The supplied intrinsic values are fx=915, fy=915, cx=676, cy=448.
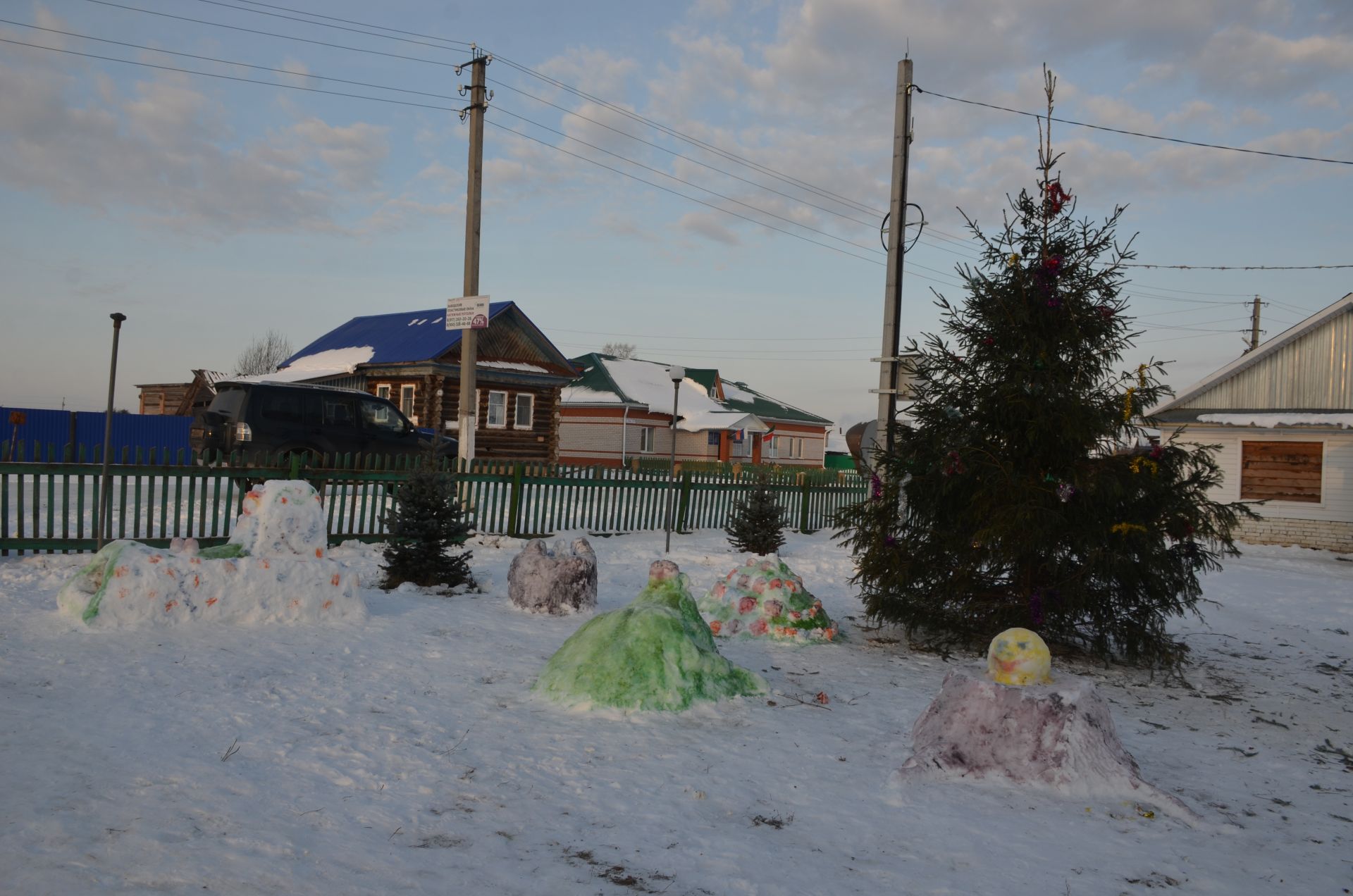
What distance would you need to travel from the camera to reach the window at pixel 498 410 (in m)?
28.4

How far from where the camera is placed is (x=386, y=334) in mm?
29984

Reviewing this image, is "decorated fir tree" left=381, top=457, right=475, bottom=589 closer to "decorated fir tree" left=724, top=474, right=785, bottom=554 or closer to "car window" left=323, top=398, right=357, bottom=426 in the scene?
"decorated fir tree" left=724, top=474, right=785, bottom=554

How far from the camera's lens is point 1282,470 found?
1881cm

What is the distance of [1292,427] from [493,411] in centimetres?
2069

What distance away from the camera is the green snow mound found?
537 cm

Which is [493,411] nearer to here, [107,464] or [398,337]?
[398,337]

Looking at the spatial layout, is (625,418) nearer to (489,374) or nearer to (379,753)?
(489,374)

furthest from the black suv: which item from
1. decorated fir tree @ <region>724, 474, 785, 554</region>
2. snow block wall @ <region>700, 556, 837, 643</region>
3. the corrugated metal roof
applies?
the corrugated metal roof

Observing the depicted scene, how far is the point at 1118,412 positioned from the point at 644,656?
4.28 m

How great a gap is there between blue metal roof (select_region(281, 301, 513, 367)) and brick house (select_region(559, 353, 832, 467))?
822 centimetres

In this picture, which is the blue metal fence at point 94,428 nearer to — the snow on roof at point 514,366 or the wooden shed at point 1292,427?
the snow on roof at point 514,366

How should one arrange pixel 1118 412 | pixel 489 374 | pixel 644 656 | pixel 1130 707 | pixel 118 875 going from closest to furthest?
pixel 118 875, pixel 644 656, pixel 1130 707, pixel 1118 412, pixel 489 374

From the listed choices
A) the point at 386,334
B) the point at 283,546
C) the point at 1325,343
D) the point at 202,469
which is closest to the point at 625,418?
the point at 386,334

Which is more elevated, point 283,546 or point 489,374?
point 489,374
